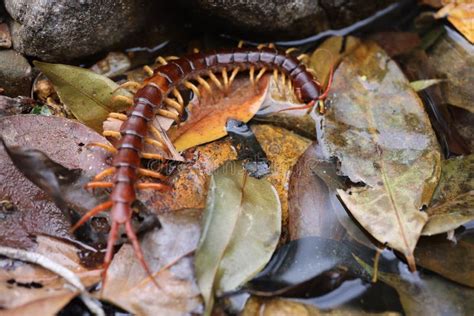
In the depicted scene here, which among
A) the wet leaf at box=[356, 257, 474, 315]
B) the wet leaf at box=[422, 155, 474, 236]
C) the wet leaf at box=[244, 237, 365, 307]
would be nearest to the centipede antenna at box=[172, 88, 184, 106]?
the wet leaf at box=[244, 237, 365, 307]

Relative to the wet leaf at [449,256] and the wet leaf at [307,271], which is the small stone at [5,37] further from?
the wet leaf at [449,256]

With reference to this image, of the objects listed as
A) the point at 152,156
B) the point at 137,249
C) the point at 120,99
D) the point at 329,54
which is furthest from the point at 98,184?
the point at 329,54

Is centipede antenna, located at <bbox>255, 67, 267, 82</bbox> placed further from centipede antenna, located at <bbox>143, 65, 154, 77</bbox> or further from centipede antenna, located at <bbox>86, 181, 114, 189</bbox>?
centipede antenna, located at <bbox>86, 181, 114, 189</bbox>

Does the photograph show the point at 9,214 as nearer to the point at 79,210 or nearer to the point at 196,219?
the point at 79,210

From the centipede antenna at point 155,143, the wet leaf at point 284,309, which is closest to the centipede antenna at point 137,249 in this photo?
the wet leaf at point 284,309

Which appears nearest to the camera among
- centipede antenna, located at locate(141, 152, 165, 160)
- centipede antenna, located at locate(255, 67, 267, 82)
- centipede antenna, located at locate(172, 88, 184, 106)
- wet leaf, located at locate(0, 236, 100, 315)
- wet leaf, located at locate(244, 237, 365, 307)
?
wet leaf, located at locate(0, 236, 100, 315)
